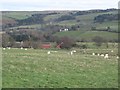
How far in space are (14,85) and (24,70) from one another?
11.4ft

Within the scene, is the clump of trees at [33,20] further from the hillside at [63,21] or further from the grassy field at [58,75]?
the grassy field at [58,75]

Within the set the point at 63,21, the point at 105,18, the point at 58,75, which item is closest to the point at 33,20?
the point at 63,21

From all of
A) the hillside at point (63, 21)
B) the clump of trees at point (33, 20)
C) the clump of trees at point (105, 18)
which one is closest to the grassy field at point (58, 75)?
the hillside at point (63, 21)

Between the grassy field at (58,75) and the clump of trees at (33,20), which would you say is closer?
the grassy field at (58,75)

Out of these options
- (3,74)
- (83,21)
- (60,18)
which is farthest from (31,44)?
(60,18)

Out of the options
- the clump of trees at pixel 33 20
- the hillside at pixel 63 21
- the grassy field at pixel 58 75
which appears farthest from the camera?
the clump of trees at pixel 33 20

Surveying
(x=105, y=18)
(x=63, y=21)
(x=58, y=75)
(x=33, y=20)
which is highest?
(x=58, y=75)

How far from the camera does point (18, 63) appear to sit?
1958 cm

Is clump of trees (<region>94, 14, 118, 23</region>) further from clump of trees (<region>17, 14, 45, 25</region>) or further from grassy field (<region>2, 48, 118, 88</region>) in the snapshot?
grassy field (<region>2, 48, 118, 88</region>)

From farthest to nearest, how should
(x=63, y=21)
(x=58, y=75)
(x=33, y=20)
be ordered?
(x=63, y=21) → (x=33, y=20) → (x=58, y=75)

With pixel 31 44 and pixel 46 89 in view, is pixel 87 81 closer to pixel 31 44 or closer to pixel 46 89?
pixel 46 89

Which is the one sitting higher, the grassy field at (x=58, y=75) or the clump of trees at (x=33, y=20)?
the grassy field at (x=58, y=75)

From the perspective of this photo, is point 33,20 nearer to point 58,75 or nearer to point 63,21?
point 63,21

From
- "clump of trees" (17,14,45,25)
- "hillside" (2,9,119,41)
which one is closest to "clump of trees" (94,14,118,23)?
"hillside" (2,9,119,41)
